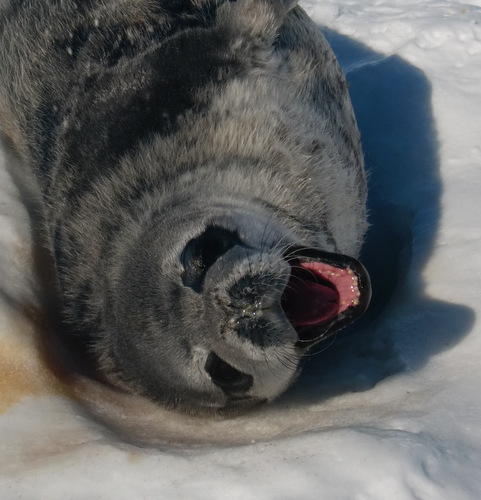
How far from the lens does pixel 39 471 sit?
2379 millimetres

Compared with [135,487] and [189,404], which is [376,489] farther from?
[189,404]

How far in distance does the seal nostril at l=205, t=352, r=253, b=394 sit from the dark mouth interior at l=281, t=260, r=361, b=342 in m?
0.22

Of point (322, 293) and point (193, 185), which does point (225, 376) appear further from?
point (193, 185)

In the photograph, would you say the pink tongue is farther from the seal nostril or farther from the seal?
the seal nostril

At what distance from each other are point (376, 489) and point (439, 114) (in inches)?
94.2

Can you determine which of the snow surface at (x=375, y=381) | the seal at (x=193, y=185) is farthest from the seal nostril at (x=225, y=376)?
the snow surface at (x=375, y=381)

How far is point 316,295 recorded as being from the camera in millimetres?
2537

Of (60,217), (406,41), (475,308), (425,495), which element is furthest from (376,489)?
(406,41)

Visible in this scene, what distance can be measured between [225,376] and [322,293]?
14.9 inches

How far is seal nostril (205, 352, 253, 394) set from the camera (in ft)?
8.29

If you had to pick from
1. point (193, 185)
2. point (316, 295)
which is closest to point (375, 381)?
point (316, 295)

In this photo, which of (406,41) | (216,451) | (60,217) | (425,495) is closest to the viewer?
(425,495)

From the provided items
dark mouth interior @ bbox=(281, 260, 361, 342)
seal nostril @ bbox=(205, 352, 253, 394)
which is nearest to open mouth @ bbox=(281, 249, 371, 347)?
dark mouth interior @ bbox=(281, 260, 361, 342)

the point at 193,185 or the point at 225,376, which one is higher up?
the point at 193,185
